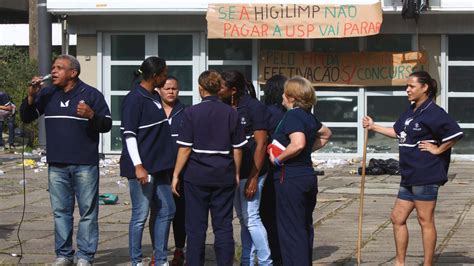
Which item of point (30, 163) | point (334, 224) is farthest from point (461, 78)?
point (334, 224)

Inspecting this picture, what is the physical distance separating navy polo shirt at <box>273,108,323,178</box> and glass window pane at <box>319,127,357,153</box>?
13384mm

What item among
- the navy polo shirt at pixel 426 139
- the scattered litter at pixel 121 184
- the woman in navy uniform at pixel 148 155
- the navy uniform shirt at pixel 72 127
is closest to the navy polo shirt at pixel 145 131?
the woman in navy uniform at pixel 148 155

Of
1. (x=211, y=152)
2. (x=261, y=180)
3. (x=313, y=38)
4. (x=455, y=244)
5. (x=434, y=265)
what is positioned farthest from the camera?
(x=313, y=38)

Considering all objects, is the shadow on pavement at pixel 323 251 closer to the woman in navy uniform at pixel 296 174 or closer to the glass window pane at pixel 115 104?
the woman in navy uniform at pixel 296 174

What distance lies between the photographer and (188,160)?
795cm

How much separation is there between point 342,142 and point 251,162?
43.9 ft

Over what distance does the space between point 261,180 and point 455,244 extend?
2.91 m

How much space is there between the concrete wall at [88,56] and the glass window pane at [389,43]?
605cm

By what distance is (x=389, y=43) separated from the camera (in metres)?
21.3

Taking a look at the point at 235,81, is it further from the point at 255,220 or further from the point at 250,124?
the point at 255,220

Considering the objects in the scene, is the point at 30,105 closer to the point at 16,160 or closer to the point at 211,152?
the point at 211,152

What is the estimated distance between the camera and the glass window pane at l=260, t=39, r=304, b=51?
21422 mm

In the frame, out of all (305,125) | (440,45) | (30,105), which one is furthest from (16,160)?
(305,125)

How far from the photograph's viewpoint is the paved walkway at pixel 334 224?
964cm
